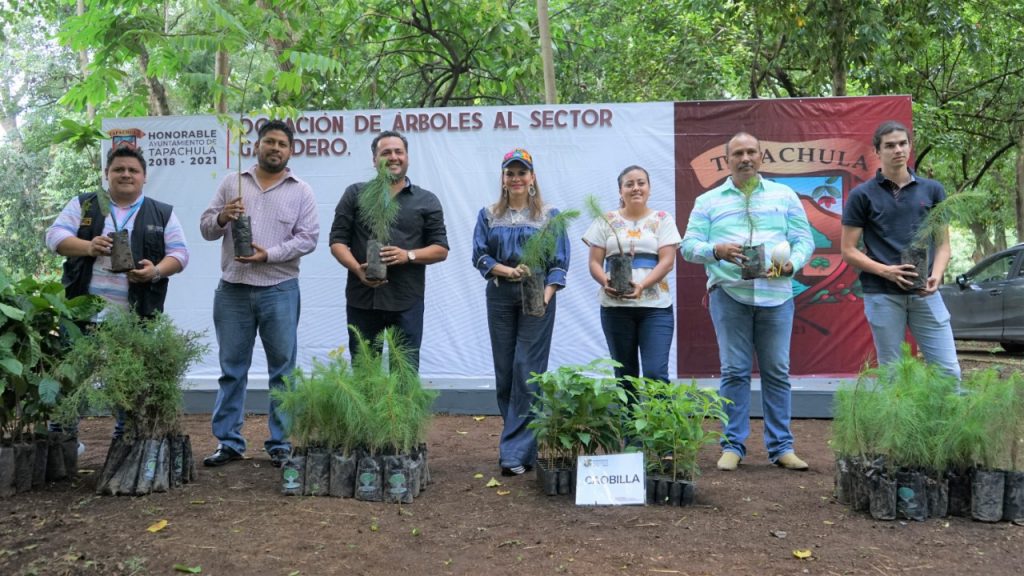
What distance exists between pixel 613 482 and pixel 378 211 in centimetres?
173

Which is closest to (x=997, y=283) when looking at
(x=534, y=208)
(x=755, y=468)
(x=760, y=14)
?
(x=760, y=14)

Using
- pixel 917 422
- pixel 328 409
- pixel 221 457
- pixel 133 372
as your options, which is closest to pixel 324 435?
pixel 328 409

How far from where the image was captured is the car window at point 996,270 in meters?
10.7

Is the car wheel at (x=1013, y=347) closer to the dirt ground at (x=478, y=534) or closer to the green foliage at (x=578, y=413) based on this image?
the dirt ground at (x=478, y=534)

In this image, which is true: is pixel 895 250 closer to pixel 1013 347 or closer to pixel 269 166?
pixel 269 166

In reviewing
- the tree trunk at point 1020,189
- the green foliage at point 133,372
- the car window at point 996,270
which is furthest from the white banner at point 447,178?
the tree trunk at point 1020,189

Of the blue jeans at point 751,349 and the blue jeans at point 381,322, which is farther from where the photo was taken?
the blue jeans at point 381,322

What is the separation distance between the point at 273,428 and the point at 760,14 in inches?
269

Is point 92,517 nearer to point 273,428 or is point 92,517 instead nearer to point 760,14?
point 273,428

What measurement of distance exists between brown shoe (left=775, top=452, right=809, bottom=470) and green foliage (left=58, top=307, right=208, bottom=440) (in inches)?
119

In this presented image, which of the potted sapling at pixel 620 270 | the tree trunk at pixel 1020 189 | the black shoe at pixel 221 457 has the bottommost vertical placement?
the black shoe at pixel 221 457

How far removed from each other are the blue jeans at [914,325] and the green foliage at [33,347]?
3.89 metres

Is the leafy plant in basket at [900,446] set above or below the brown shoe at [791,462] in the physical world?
above

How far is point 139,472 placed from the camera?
3.81m
